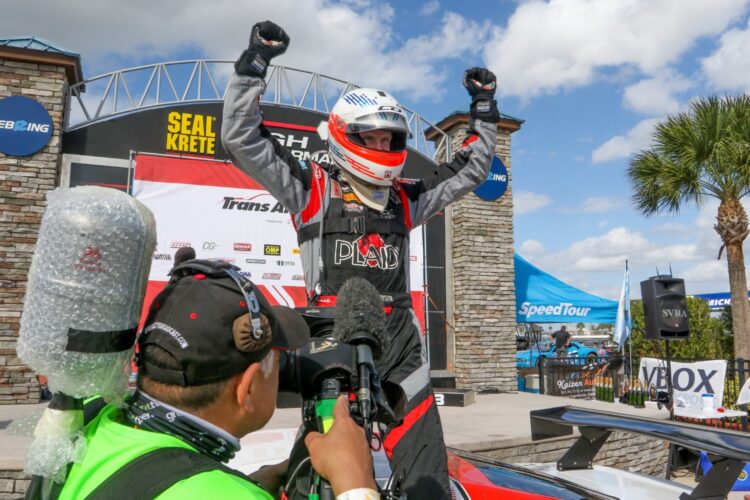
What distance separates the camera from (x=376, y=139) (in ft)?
8.23

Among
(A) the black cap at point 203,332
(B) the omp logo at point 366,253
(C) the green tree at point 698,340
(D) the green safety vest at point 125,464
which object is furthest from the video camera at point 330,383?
(C) the green tree at point 698,340

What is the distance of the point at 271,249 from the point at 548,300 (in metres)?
6.19

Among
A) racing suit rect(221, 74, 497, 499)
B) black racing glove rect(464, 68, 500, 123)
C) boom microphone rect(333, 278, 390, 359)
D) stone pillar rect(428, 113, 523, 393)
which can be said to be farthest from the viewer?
stone pillar rect(428, 113, 523, 393)

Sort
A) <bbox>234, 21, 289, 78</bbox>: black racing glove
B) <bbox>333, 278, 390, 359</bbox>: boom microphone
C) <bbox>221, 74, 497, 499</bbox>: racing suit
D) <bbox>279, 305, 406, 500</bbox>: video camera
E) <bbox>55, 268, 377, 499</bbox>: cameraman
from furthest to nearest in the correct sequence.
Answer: <bbox>234, 21, 289, 78</bbox>: black racing glove < <bbox>221, 74, 497, 499</bbox>: racing suit < <bbox>333, 278, 390, 359</bbox>: boom microphone < <bbox>279, 305, 406, 500</bbox>: video camera < <bbox>55, 268, 377, 499</bbox>: cameraman

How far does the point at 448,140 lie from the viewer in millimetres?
11734

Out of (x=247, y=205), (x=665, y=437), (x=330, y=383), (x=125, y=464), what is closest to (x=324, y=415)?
(x=330, y=383)

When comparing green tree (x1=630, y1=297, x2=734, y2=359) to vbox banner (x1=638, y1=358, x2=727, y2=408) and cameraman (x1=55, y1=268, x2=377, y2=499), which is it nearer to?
vbox banner (x1=638, y1=358, x2=727, y2=408)

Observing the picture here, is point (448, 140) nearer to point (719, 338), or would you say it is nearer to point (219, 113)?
point (219, 113)

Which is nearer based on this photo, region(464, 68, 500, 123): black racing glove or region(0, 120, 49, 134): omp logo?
region(464, 68, 500, 123): black racing glove

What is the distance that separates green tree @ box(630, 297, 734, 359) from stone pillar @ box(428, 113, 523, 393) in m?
8.16

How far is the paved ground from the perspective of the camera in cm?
525

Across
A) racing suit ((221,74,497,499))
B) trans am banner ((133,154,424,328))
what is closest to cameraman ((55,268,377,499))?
racing suit ((221,74,497,499))

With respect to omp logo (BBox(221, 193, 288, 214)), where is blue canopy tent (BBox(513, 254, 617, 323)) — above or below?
below

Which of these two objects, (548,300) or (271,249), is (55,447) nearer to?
(271,249)
